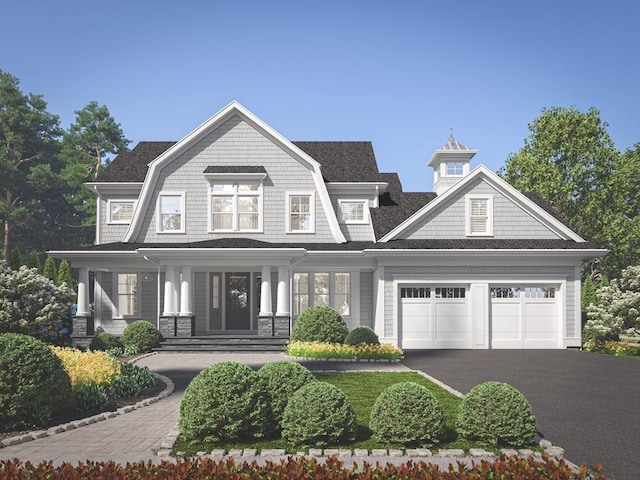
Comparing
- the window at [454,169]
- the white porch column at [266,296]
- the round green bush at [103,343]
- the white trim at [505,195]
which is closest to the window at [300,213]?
the white porch column at [266,296]

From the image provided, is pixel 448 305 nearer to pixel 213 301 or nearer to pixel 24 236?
pixel 213 301

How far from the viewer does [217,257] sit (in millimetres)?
22516

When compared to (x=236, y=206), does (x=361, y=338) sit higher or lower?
lower

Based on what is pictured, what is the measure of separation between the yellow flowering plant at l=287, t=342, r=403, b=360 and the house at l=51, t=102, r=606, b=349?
3.19 metres

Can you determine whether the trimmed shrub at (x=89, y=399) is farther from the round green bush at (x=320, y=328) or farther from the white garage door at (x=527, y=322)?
the white garage door at (x=527, y=322)

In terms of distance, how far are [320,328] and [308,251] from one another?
390 cm

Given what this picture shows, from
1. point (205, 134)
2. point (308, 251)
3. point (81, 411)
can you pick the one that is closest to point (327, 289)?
point (308, 251)

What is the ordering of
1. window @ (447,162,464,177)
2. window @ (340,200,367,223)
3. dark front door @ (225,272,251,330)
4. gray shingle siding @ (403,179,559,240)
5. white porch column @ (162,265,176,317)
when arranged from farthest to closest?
window @ (447,162,464,177) < window @ (340,200,367,223) < dark front door @ (225,272,251,330) < gray shingle siding @ (403,179,559,240) < white porch column @ (162,265,176,317)

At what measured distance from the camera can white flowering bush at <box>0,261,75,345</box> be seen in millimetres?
22047

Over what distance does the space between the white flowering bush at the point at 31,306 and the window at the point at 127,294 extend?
2.09 m

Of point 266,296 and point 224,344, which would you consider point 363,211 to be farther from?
point 224,344

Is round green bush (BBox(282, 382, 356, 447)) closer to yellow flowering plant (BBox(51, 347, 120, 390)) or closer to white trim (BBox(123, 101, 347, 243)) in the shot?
yellow flowering plant (BBox(51, 347, 120, 390))

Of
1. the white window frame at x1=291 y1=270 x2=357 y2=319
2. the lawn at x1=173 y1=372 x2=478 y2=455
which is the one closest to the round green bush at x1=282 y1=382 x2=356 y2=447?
the lawn at x1=173 y1=372 x2=478 y2=455

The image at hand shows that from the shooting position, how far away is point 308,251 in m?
23.0
